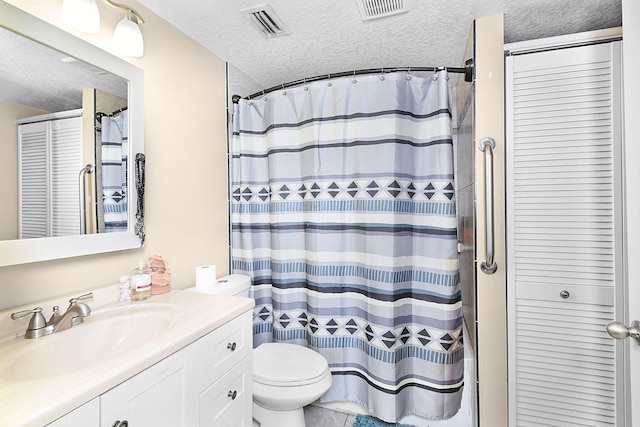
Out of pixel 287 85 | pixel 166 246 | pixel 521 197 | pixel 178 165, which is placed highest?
pixel 287 85

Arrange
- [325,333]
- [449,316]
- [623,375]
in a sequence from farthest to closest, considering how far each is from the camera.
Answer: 1. [325,333]
2. [449,316]
3. [623,375]

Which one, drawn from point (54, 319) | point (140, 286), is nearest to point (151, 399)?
point (54, 319)

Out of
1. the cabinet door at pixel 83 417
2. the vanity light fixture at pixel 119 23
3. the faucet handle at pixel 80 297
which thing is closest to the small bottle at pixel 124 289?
the faucet handle at pixel 80 297

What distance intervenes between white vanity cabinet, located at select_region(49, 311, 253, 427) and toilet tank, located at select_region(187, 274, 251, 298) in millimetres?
472

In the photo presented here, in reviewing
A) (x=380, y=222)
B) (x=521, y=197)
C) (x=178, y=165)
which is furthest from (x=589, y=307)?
(x=178, y=165)

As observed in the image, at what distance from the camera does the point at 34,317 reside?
0.98 metres

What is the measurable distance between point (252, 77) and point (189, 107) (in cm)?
67

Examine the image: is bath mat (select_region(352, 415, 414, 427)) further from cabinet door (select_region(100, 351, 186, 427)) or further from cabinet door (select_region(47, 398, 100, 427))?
cabinet door (select_region(47, 398, 100, 427))

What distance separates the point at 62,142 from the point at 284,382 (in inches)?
53.2

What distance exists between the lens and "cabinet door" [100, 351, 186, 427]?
0.75m

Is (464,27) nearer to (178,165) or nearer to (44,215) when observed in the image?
(178,165)

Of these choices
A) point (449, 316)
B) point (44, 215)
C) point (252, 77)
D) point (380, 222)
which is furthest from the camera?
point (252, 77)

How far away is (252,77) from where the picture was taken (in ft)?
7.30

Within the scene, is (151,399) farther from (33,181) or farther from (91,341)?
(33,181)
